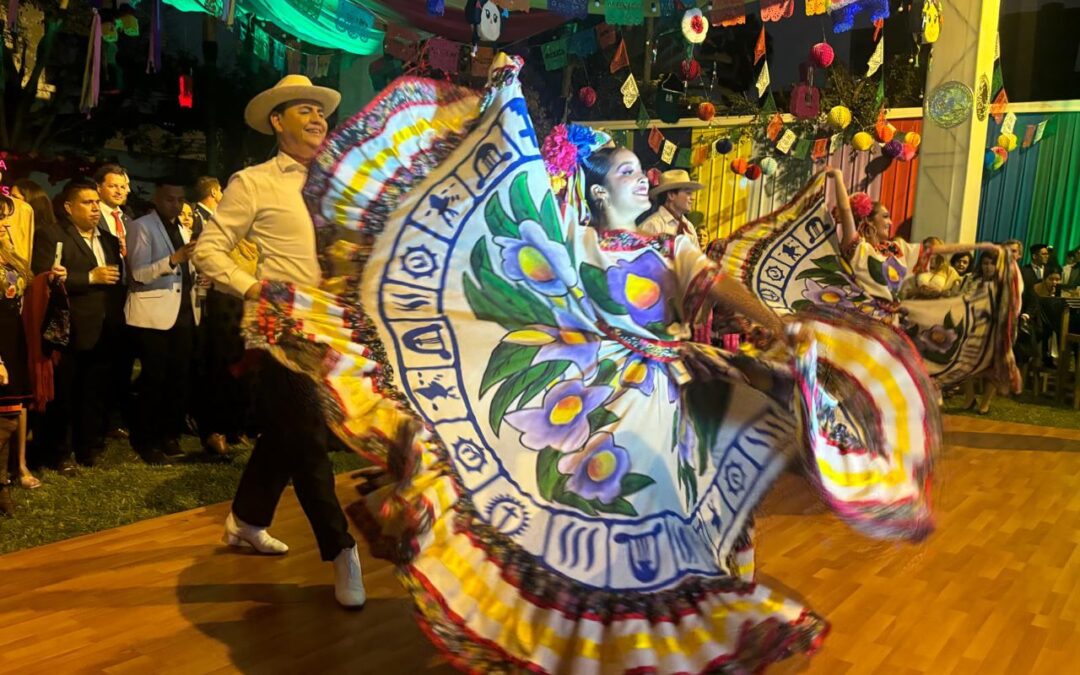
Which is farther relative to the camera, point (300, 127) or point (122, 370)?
point (122, 370)

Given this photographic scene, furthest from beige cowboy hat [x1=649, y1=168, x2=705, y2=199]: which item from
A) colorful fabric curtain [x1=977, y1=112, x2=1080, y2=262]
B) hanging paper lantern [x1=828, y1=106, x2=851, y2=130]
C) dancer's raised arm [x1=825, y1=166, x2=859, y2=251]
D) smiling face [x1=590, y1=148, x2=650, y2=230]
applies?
colorful fabric curtain [x1=977, y1=112, x2=1080, y2=262]

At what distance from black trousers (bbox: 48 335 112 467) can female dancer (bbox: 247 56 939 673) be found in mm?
2584

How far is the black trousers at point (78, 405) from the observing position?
4.04 metres

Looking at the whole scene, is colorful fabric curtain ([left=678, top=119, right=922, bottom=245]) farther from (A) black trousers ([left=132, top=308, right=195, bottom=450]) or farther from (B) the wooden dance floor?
(B) the wooden dance floor

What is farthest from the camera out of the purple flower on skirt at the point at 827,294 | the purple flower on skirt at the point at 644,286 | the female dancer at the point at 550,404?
the purple flower on skirt at the point at 827,294

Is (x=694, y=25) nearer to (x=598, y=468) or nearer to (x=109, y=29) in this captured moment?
(x=109, y=29)

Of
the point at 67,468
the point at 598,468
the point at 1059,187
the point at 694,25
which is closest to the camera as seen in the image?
the point at 598,468

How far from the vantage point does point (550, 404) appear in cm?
189

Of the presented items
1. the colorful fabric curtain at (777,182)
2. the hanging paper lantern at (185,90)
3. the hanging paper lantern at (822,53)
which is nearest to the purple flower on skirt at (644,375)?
the hanging paper lantern at (185,90)

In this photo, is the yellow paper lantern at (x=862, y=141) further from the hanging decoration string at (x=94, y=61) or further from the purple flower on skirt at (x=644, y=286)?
the purple flower on skirt at (x=644, y=286)

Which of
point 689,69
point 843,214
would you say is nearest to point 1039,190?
point 689,69

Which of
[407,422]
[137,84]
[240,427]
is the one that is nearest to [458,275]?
[407,422]

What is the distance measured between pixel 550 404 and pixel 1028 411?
6514mm

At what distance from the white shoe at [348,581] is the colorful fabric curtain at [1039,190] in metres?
10.2
